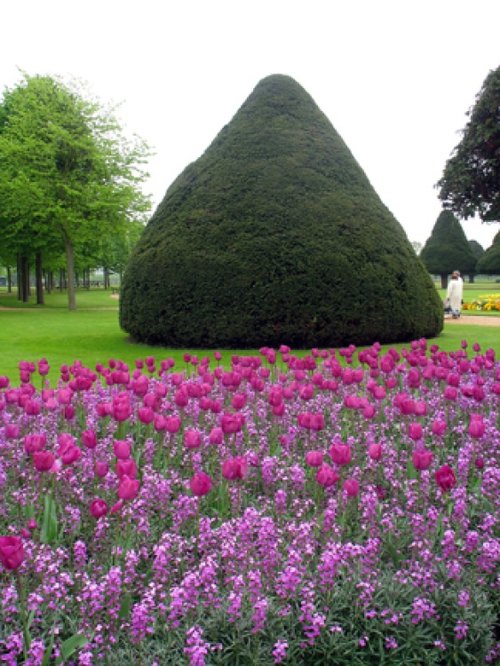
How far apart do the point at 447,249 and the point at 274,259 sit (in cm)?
4880

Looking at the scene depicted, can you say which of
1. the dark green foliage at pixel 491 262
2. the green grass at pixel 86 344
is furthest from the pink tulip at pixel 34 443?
the dark green foliage at pixel 491 262

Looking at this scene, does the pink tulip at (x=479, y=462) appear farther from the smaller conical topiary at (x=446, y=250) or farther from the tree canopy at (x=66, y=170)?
the smaller conical topiary at (x=446, y=250)

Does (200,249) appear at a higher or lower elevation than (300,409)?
higher

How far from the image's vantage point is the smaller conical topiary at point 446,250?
58.0 metres

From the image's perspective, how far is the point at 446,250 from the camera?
58.3m

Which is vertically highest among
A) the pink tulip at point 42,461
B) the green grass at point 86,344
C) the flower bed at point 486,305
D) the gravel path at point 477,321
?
the pink tulip at point 42,461

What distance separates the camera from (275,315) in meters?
13.1

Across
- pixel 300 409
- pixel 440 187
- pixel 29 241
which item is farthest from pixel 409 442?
pixel 29 241

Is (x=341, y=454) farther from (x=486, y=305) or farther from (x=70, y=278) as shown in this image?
(x=70, y=278)

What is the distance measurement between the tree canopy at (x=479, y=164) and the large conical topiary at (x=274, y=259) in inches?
98.9

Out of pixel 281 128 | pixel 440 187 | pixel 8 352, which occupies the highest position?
pixel 281 128

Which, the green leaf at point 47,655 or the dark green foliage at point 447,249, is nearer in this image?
the green leaf at point 47,655

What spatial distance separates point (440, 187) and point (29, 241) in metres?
24.8

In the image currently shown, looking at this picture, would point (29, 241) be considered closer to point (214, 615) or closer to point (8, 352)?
point (8, 352)
